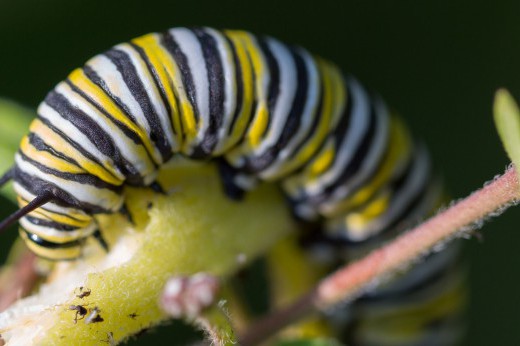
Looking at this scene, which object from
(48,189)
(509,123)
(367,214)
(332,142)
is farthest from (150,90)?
(367,214)

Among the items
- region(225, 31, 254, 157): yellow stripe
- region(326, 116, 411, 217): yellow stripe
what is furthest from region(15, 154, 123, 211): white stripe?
region(326, 116, 411, 217): yellow stripe

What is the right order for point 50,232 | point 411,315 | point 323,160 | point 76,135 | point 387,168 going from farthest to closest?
point 411,315, point 387,168, point 323,160, point 50,232, point 76,135

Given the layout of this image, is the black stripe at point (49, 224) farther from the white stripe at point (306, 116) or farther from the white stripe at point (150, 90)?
the white stripe at point (306, 116)

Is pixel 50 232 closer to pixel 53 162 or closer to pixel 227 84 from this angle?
pixel 53 162

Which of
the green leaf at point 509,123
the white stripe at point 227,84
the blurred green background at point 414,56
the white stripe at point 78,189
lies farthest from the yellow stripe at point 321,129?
the blurred green background at point 414,56

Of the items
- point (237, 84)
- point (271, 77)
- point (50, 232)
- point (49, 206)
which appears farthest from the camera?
point (271, 77)

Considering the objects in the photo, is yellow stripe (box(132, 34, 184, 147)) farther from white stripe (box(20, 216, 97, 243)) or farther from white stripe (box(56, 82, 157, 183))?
white stripe (box(20, 216, 97, 243))
